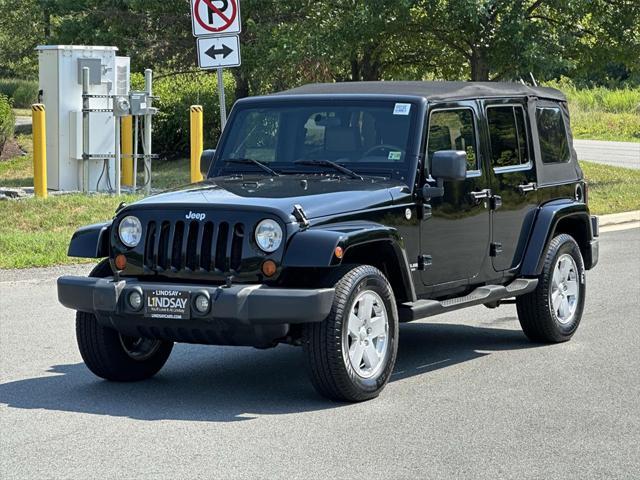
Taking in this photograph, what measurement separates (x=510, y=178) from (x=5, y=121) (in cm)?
1760

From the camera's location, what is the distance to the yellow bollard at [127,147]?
790 inches

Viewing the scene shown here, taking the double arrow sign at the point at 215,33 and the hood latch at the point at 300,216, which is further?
the double arrow sign at the point at 215,33

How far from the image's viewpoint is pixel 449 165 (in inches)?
313

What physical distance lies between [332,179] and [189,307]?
1482 millimetres

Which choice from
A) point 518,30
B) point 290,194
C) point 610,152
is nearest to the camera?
point 290,194

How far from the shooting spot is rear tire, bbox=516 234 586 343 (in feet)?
30.0

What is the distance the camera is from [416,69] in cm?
2548

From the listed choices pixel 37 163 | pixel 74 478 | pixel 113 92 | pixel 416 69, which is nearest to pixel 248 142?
pixel 74 478

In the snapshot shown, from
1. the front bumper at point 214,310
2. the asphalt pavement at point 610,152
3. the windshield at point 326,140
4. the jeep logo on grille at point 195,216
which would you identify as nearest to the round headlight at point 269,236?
the front bumper at point 214,310

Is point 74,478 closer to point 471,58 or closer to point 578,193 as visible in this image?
point 578,193

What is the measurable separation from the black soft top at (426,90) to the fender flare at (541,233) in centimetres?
85

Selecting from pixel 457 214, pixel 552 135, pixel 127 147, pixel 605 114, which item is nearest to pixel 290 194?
pixel 457 214

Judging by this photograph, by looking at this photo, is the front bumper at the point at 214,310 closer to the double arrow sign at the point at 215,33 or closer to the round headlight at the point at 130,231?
the round headlight at the point at 130,231

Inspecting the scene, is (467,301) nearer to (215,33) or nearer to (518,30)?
(215,33)
